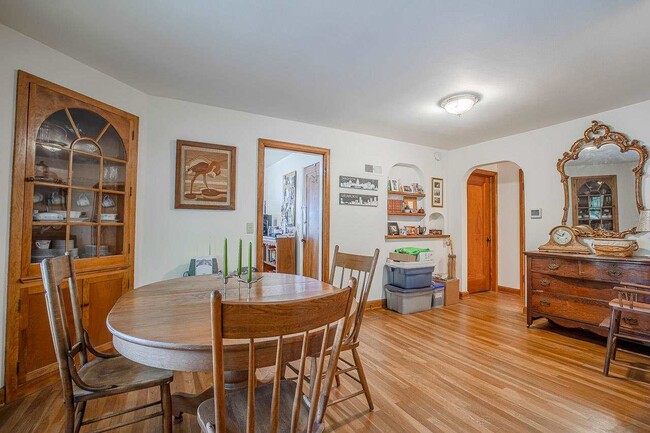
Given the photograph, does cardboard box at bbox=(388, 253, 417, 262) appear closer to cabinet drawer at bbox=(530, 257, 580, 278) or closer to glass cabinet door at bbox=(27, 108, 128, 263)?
cabinet drawer at bbox=(530, 257, 580, 278)

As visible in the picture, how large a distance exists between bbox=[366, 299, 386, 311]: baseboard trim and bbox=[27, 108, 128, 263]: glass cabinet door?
9.88ft

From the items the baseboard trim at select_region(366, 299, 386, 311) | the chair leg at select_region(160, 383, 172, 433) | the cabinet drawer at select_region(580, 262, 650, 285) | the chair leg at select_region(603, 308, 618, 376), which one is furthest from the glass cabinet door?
the cabinet drawer at select_region(580, 262, 650, 285)

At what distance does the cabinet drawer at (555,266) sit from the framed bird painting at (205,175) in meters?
3.52

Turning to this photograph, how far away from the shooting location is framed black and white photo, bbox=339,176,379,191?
13.6 feet

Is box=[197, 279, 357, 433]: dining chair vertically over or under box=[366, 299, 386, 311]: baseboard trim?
over

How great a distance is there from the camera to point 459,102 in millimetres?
2949

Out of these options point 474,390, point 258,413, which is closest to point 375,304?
point 474,390

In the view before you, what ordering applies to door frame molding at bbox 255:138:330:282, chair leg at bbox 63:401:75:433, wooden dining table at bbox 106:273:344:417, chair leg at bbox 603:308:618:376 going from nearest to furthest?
wooden dining table at bbox 106:273:344:417, chair leg at bbox 63:401:75:433, chair leg at bbox 603:308:618:376, door frame molding at bbox 255:138:330:282

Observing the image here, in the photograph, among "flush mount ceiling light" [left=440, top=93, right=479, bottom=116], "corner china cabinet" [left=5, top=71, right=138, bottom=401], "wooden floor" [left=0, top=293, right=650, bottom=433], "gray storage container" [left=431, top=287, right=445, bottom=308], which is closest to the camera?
"wooden floor" [left=0, top=293, right=650, bottom=433]

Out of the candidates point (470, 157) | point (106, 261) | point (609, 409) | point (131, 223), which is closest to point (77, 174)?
point (131, 223)

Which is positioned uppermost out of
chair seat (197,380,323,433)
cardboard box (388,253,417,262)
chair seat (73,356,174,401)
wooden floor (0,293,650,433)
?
cardboard box (388,253,417,262)

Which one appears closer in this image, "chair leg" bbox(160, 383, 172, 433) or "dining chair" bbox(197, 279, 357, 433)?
"dining chair" bbox(197, 279, 357, 433)

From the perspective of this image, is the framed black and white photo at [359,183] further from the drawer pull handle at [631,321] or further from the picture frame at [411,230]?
the drawer pull handle at [631,321]

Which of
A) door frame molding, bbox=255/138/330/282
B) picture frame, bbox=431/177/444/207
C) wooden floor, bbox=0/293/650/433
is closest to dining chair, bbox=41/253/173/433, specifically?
wooden floor, bbox=0/293/650/433
